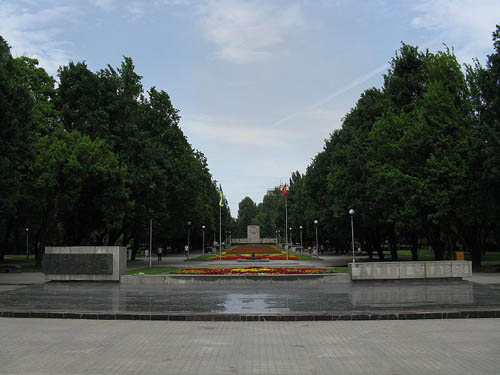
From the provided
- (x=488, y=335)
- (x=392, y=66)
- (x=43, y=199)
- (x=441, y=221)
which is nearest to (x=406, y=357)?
(x=488, y=335)

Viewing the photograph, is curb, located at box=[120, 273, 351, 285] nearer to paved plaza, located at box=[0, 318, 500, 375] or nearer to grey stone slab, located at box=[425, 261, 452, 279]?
grey stone slab, located at box=[425, 261, 452, 279]

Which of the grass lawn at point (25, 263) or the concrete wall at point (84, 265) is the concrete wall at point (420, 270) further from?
the grass lawn at point (25, 263)

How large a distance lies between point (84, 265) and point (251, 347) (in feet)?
56.1

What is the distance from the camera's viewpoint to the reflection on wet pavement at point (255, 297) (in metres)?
13.8

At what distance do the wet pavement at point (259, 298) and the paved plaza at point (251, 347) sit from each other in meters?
1.58

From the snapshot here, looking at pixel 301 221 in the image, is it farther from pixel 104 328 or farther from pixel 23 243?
pixel 104 328

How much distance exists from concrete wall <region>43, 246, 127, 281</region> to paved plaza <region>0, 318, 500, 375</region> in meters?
11.6

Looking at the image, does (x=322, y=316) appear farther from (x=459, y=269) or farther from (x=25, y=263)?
(x=25, y=263)

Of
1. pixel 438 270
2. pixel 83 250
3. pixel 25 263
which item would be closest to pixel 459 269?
pixel 438 270

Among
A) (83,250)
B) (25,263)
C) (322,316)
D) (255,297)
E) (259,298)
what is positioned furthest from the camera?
(25,263)

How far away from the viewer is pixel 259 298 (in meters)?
16.5

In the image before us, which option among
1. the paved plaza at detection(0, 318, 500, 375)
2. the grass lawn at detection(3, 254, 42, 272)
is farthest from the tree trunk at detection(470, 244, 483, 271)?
the grass lawn at detection(3, 254, 42, 272)

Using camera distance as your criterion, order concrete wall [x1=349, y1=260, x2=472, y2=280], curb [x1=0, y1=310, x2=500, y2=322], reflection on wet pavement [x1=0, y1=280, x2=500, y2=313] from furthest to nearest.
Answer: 1. concrete wall [x1=349, y1=260, x2=472, y2=280]
2. reflection on wet pavement [x1=0, y1=280, x2=500, y2=313]
3. curb [x1=0, y1=310, x2=500, y2=322]

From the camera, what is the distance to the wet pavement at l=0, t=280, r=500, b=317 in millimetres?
13500
